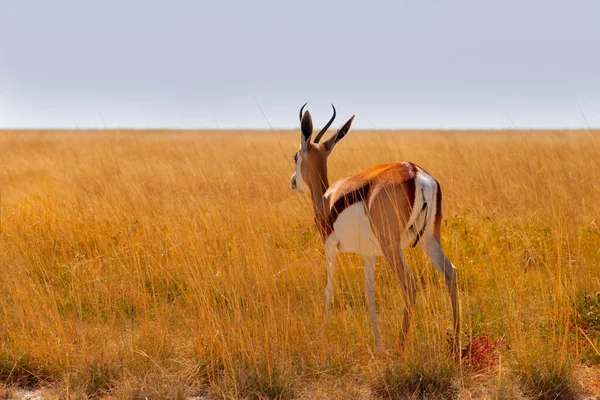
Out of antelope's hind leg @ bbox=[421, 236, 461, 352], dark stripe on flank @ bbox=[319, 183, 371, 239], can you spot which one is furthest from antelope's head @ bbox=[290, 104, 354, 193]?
antelope's hind leg @ bbox=[421, 236, 461, 352]

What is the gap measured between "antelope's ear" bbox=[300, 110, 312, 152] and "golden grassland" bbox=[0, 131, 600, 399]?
3.16 ft

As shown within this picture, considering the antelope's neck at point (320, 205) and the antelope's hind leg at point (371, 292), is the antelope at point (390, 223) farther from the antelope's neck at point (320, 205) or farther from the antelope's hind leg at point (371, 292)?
the antelope's neck at point (320, 205)

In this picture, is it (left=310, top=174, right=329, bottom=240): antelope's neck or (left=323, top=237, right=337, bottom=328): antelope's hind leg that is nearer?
(left=323, top=237, right=337, bottom=328): antelope's hind leg

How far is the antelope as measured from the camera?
4.35 metres

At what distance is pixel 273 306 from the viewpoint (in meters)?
4.91

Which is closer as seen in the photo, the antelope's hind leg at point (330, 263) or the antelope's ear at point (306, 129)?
the antelope's hind leg at point (330, 263)

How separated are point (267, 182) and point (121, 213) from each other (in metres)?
3.96

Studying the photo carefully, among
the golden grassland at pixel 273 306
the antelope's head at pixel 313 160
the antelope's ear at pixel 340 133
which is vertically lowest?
the golden grassland at pixel 273 306

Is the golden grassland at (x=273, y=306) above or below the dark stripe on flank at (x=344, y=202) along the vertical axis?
below

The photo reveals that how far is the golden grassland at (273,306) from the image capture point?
3990 mm

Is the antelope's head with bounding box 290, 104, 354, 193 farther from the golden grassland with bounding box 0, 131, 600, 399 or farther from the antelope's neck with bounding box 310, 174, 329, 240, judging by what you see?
the golden grassland with bounding box 0, 131, 600, 399

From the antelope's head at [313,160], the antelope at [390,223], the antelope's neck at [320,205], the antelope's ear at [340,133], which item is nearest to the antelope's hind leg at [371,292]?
the antelope at [390,223]

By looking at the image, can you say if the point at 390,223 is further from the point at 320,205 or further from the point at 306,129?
the point at 306,129

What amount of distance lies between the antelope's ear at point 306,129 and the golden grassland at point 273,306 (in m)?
0.96
